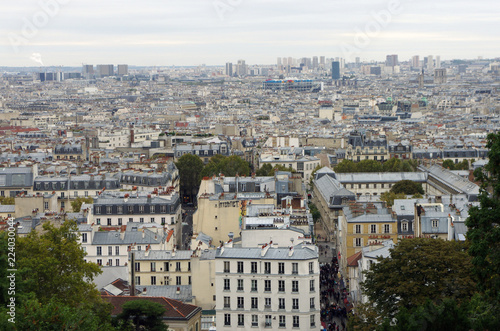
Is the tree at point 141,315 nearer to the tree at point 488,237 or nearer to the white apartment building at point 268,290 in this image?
the white apartment building at point 268,290

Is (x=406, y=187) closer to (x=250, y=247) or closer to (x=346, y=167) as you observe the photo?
(x=346, y=167)

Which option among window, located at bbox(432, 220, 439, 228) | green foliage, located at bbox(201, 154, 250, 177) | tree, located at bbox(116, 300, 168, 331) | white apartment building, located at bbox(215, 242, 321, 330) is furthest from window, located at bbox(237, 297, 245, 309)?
green foliage, located at bbox(201, 154, 250, 177)

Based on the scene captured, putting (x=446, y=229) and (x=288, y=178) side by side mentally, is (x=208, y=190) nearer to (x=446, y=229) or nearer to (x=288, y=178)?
(x=288, y=178)

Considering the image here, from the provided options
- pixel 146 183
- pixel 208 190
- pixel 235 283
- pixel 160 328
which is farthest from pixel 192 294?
pixel 146 183

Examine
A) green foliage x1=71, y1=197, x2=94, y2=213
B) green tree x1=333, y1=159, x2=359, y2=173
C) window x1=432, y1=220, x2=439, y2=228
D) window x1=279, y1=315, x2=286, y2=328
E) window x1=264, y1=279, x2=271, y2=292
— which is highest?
green tree x1=333, y1=159, x2=359, y2=173

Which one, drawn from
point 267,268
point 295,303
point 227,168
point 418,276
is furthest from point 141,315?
point 227,168

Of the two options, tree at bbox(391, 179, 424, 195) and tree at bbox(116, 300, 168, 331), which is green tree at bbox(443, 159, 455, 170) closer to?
tree at bbox(391, 179, 424, 195)
